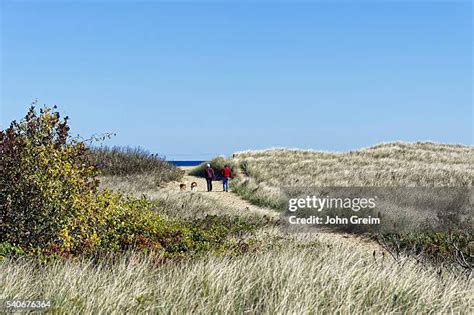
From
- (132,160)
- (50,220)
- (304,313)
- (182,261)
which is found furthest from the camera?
(132,160)

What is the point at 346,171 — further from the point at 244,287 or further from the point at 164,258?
the point at 244,287

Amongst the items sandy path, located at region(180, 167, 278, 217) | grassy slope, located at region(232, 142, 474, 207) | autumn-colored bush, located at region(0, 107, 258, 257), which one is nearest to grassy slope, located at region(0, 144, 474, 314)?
autumn-colored bush, located at region(0, 107, 258, 257)

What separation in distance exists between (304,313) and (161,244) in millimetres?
4985

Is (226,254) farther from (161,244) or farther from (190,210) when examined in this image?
(190,210)

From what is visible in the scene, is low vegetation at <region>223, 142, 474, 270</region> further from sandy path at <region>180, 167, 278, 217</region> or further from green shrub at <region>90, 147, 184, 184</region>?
green shrub at <region>90, 147, 184, 184</region>

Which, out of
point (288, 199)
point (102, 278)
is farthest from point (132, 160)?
point (102, 278)

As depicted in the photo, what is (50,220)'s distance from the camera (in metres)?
9.09

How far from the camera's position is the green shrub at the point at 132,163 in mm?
27047

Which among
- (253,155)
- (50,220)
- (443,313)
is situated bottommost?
(443,313)

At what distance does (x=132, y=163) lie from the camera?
28141mm

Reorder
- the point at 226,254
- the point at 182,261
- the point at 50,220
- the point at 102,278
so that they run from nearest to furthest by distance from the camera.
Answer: the point at 102,278
the point at 182,261
the point at 226,254
the point at 50,220

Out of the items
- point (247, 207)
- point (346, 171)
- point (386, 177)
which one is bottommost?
point (247, 207)

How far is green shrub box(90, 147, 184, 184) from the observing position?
27047mm

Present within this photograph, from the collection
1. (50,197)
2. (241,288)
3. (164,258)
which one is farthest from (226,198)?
(241,288)
